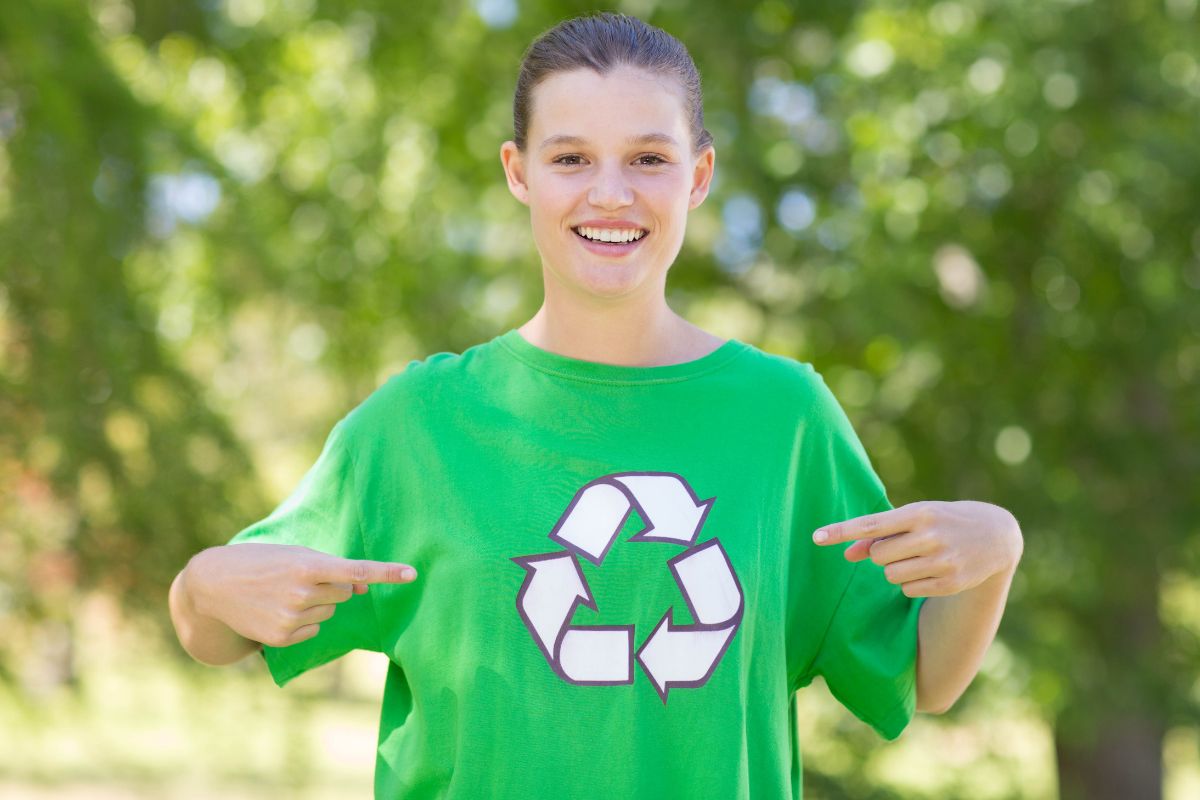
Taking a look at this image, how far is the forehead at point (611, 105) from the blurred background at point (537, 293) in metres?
2.40

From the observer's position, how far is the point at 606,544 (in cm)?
159

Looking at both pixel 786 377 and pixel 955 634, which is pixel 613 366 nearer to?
pixel 786 377

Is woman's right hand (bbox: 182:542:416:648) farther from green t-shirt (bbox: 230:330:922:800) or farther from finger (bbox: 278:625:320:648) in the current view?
green t-shirt (bbox: 230:330:922:800)

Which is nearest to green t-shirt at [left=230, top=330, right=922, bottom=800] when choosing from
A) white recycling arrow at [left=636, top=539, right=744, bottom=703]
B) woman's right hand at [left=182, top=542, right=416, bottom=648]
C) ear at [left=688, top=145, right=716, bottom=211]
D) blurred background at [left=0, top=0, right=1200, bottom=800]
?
white recycling arrow at [left=636, top=539, right=744, bottom=703]

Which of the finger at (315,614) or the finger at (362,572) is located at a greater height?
the finger at (362,572)

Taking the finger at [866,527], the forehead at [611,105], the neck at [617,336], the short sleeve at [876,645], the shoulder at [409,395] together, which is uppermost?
the forehead at [611,105]

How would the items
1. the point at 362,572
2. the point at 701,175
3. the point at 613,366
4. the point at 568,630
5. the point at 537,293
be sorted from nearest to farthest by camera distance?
the point at 362,572
the point at 568,630
the point at 613,366
the point at 701,175
the point at 537,293

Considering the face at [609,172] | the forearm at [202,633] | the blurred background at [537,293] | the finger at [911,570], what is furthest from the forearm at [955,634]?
the blurred background at [537,293]

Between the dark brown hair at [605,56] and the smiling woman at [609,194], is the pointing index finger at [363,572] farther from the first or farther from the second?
the dark brown hair at [605,56]

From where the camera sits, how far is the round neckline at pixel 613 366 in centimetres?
167

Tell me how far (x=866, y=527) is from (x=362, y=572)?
0.55 m

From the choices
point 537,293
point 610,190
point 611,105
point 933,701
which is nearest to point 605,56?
point 611,105

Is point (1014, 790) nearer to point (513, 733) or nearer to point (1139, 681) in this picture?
point (1139, 681)

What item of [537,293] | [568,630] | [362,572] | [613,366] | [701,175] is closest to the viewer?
[362,572]
